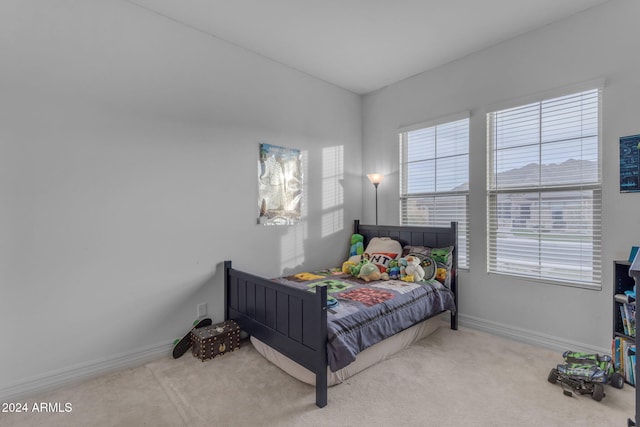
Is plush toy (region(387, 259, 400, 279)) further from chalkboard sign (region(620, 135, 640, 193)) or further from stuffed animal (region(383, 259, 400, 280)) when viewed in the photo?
chalkboard sign (region(620, 135, 640, 193))

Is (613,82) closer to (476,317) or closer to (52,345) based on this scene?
(476,317)

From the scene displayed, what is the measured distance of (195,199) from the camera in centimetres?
265

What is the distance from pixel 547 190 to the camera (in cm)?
269

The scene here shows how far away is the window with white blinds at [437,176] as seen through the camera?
3240 millimetres

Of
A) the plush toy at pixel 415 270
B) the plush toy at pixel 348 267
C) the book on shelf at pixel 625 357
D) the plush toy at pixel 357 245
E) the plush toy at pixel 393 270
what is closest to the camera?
the book on shelf at pixel 625 357

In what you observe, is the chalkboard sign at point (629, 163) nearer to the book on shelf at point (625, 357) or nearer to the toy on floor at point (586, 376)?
the book on shelf at point (625, 357)

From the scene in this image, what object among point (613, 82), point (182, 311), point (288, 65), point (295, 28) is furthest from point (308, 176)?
point (613, 82)

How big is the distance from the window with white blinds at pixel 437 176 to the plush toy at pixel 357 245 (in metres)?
0.57

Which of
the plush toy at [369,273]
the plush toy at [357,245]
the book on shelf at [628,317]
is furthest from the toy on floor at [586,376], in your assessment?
the plush toy at [357,245]

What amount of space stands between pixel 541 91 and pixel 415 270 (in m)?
1.94

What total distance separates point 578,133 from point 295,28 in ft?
8.35

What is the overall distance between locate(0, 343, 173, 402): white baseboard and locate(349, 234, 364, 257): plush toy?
217 centimetres

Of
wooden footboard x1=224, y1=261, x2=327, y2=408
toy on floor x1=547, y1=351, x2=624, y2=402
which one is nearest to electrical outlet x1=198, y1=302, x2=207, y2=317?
wooden footboard x1=224, y1=261, x2=327, y2=408

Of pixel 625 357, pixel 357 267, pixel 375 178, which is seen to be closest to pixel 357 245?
pixel 357 267
